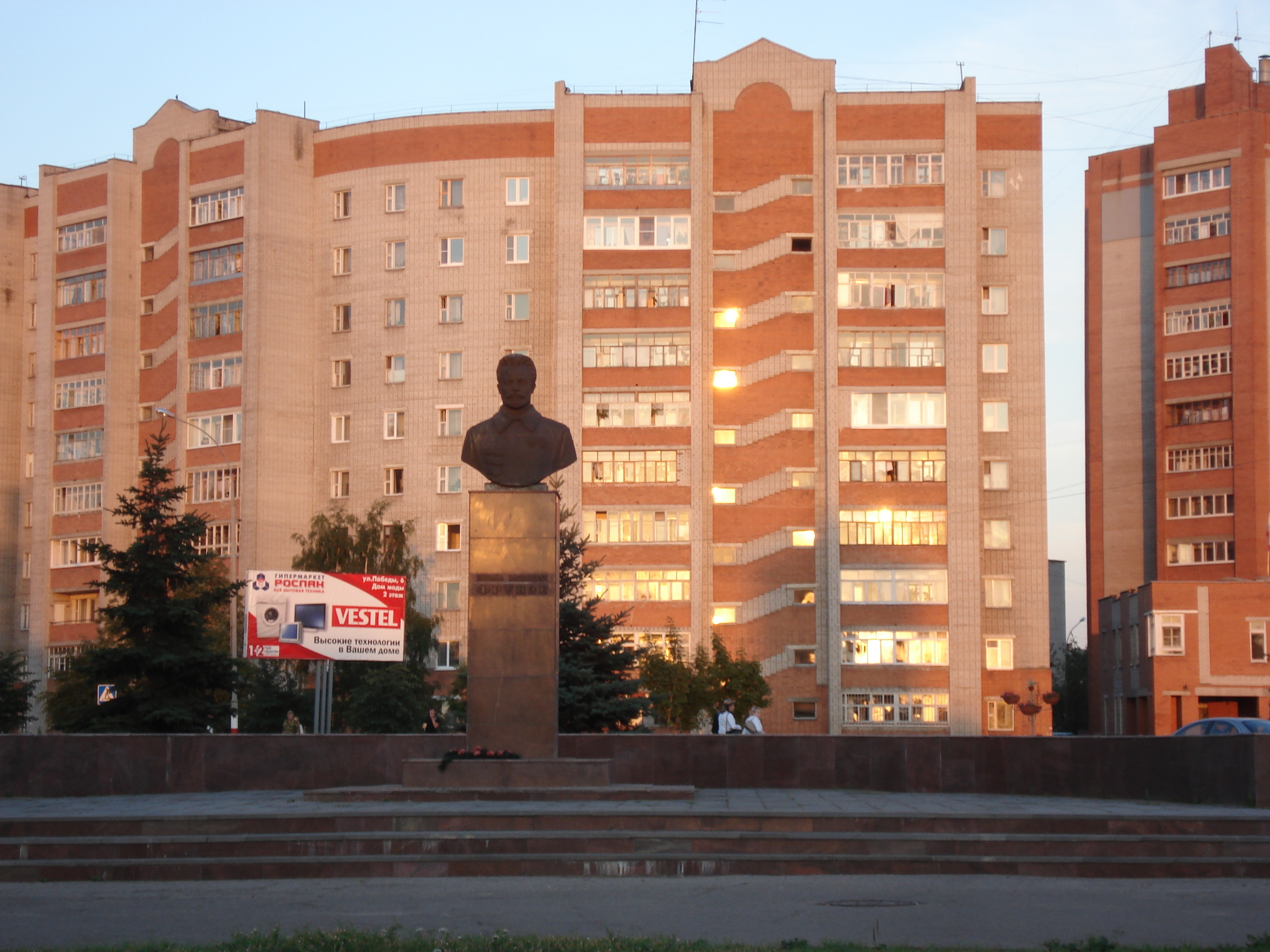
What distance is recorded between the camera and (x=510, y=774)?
1969 cm

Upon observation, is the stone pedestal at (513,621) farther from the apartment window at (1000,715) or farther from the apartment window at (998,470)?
the apartment window at (998,470)

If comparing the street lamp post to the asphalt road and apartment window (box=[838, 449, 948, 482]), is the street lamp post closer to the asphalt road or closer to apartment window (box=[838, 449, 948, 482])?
the asphalt road

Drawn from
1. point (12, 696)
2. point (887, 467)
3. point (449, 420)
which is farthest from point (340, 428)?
point (12, 696)

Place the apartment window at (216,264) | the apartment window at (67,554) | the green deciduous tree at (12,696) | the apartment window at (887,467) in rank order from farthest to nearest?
the apartment window at (67,554) < the apartment window at (216,264) < the apartment window at (887,467) < the green deciduous tree at (12,696)

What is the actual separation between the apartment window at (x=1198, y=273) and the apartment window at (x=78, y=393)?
52.0 meters

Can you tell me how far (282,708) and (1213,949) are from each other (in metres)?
36.7

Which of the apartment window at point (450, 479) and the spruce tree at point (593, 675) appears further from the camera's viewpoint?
the apartment window at point (450, 479)

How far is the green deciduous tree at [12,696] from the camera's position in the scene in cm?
4481

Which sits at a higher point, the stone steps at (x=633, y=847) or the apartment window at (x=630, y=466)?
the apartment window at (x=630, y=466)

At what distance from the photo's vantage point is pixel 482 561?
2080 cm

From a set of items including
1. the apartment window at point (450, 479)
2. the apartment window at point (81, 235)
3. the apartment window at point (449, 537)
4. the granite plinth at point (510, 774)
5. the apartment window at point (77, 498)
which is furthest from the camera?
the apartment window at point (81, 235)

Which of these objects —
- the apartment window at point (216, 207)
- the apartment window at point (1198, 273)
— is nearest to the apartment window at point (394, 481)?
the apartment window at point (216, 207)

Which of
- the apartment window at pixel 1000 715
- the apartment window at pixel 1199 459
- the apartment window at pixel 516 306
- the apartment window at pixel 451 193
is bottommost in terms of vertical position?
the apartment window at pixel 1000 715

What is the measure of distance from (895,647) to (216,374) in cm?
3183
